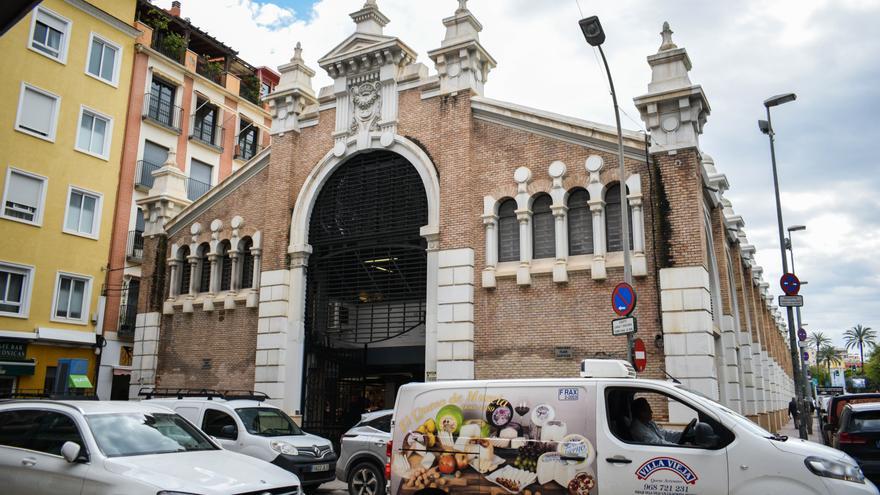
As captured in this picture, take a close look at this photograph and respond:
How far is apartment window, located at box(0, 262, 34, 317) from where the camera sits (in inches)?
960

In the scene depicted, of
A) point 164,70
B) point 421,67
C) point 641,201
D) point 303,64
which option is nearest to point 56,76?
point 164,70

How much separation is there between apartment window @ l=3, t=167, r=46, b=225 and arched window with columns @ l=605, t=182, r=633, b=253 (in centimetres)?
2163

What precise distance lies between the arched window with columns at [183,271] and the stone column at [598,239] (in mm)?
14569

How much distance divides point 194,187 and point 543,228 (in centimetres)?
2278

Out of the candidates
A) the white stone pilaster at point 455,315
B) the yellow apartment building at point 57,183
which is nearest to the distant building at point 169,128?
the yellow apartment building at point 57,183

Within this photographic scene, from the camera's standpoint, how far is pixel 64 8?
27.3 m

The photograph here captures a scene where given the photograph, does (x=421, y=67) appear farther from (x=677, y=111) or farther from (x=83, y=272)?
(x=83, y=272)

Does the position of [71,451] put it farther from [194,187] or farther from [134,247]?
[194,187]

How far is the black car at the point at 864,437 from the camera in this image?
37.5 ft

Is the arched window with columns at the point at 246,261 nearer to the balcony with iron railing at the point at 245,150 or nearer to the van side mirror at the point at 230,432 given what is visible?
the van side mirror at the point at 230,432

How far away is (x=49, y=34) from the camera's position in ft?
88.2

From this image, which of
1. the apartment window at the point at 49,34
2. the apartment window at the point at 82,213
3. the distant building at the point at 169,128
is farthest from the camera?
the distant building at the point at 169,128

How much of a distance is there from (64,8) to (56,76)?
119 inches

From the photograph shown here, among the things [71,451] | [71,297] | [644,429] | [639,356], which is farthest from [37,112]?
[644,429]
